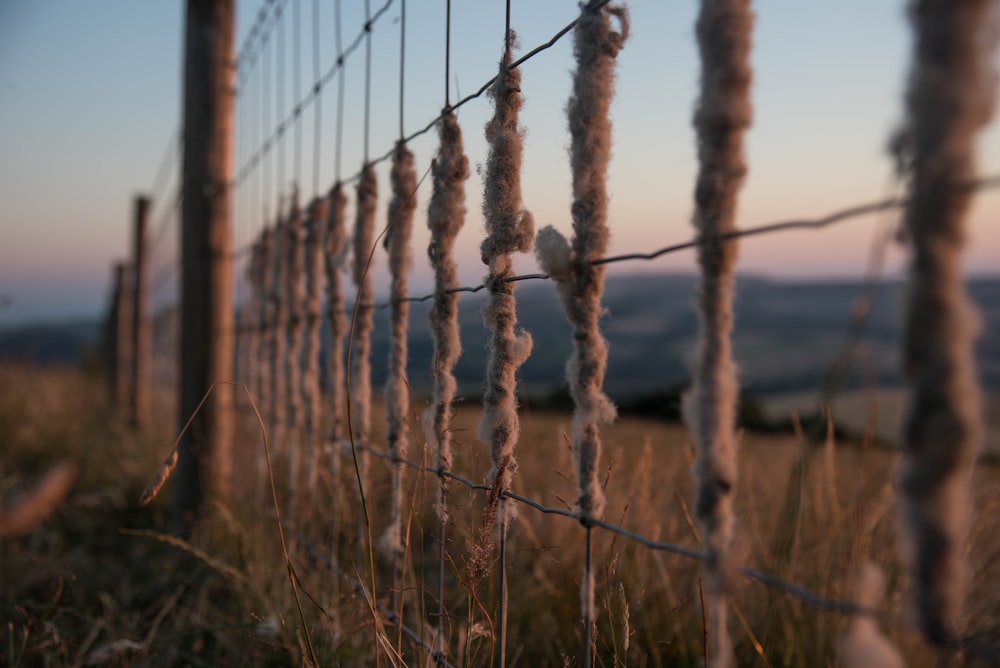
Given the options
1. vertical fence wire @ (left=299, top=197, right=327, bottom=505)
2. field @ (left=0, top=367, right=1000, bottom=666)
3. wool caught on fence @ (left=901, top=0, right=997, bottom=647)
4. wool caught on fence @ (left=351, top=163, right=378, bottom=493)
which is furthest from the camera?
vertical fence wire @ (left=299, top=197, right=327, bottom=505)

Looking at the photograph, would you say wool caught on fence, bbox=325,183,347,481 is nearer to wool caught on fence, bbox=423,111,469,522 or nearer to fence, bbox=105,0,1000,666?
fence, bbox=105,0,1000,666

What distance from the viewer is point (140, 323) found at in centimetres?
793

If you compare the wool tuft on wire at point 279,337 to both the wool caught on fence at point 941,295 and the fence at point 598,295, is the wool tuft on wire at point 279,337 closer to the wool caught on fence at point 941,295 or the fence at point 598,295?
the fence at point 598,295

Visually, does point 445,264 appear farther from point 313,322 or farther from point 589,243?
point 313,322

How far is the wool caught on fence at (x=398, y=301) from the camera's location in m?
2.01

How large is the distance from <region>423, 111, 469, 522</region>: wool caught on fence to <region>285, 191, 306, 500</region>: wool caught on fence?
1313 millimetres

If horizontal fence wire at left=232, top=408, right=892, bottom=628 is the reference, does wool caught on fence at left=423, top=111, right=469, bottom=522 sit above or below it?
above

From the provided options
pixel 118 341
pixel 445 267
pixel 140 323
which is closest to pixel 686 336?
pixel 445 267

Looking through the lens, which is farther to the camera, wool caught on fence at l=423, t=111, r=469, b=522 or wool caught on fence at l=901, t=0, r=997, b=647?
wool caught on fence at l=423, t=111, r=469, b=522

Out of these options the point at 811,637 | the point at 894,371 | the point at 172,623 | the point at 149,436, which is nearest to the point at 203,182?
the point at 172,623

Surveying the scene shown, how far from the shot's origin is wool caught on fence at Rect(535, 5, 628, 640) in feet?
4.19

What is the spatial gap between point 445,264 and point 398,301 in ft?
0.92

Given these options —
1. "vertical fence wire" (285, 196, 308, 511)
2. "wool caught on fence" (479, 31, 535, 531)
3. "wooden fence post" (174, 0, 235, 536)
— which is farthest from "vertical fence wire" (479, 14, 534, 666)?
"wooden fence post" (174, 0, 235, 536)

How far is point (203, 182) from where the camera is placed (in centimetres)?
368
